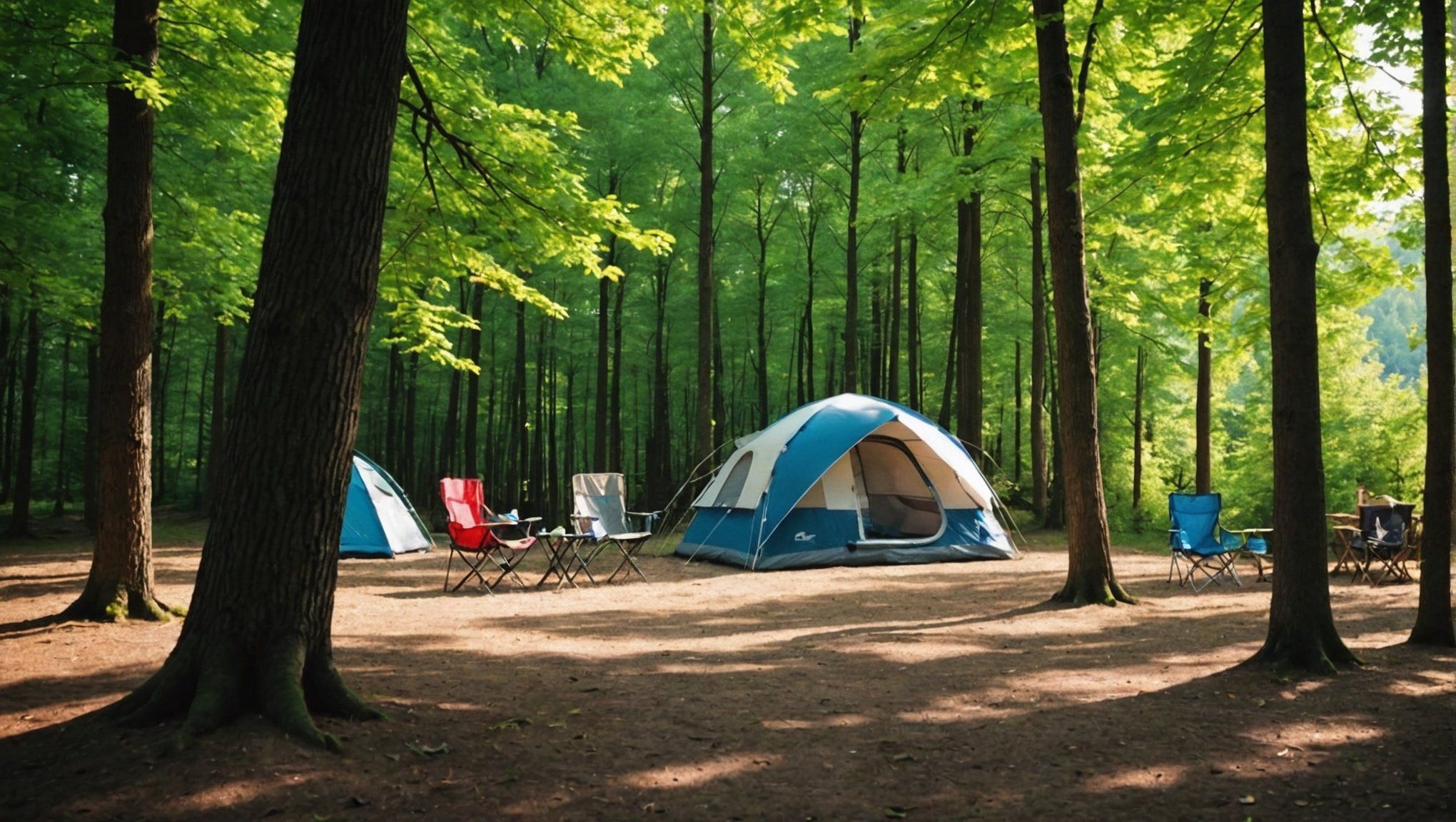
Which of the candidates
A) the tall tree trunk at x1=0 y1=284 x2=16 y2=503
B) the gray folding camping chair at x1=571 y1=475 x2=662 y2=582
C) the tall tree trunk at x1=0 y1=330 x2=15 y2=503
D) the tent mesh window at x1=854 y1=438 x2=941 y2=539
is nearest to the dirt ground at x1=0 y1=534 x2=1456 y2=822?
the gray folding camping chair at x1=571 y1=475 x2=662 y2=582

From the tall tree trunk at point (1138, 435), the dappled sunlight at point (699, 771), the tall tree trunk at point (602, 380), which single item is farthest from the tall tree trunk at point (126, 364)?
the tall tree trunk at point (1138, 435)

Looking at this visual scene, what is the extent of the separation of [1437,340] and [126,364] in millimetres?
7990

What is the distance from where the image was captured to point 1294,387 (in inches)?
181

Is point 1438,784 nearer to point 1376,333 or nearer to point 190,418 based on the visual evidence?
point 190,418

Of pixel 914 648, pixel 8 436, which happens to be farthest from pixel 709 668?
pixel 8 436

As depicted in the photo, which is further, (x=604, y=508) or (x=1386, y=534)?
(x=604, y=508)

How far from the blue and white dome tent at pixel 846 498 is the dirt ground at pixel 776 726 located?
3.62 meters

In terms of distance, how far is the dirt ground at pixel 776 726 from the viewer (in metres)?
2.82

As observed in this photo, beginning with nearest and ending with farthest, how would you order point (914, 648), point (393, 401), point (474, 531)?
point (914, 648) → point (474, 531) → point (393, 401)

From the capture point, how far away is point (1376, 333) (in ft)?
287

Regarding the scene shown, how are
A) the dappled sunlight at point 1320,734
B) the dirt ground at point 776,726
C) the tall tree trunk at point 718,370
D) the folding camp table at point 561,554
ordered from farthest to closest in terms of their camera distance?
the tall tree trunk at point 718,370 < the folding camp table at point 561,554 < the dappled sunlight at point 1320,734 < the dirt ground at point 776,726

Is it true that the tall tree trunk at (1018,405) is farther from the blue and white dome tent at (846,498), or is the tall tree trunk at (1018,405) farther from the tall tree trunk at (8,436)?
the tall tree trunk at (8,436)

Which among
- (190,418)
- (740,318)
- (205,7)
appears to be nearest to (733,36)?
(205,7)

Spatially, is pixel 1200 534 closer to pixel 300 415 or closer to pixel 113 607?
pixel 300 415
